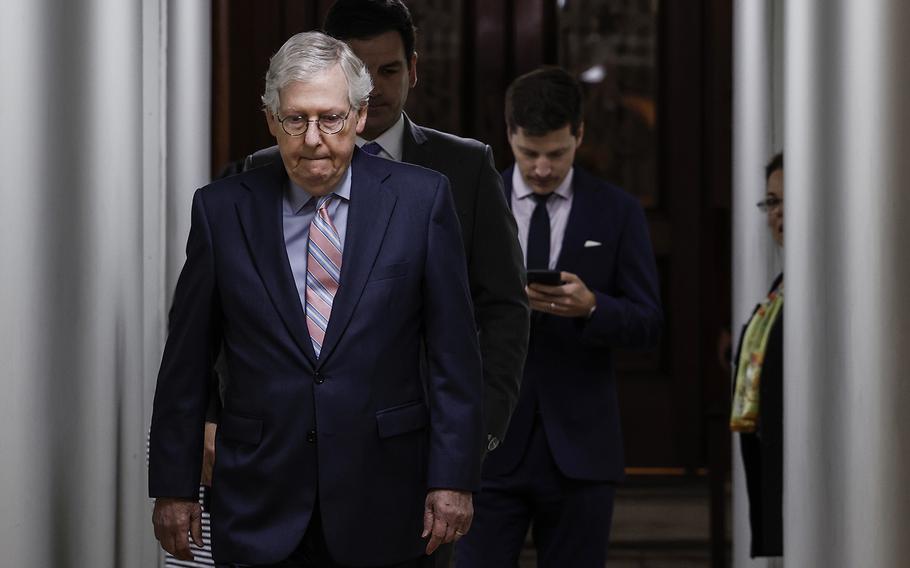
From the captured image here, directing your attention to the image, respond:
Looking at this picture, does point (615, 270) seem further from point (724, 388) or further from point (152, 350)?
point (724, 388)

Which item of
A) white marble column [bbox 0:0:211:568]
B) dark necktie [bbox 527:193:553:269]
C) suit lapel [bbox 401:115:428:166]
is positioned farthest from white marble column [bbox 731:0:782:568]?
suit lapel [bbox 401:115:428:166]

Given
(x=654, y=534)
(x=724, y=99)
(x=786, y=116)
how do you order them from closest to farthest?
(x=786, y=116), (x=654, y=534), (x=724, y=99)

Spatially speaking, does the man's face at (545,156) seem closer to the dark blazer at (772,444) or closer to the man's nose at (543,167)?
the man's nose at (543,167)

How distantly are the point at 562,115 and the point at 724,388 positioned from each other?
3601 mm

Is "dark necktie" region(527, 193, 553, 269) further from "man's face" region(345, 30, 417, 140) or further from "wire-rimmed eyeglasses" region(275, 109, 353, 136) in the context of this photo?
"wire-rimmed eyeglasses" region(275, 109, 353, 136)

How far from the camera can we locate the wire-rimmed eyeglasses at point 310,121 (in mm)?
2299

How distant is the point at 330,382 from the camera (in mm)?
2305

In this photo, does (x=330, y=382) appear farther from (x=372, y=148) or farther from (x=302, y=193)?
(x=372, y=148)

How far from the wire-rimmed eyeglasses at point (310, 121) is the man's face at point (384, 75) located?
440 mm

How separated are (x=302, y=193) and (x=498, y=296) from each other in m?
0.52

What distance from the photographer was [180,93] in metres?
4.20

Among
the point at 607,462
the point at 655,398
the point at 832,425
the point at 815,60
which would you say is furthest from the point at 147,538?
the point at 655,398

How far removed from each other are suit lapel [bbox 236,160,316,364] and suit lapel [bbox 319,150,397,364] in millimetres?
50

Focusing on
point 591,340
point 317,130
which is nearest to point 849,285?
point 591,340
